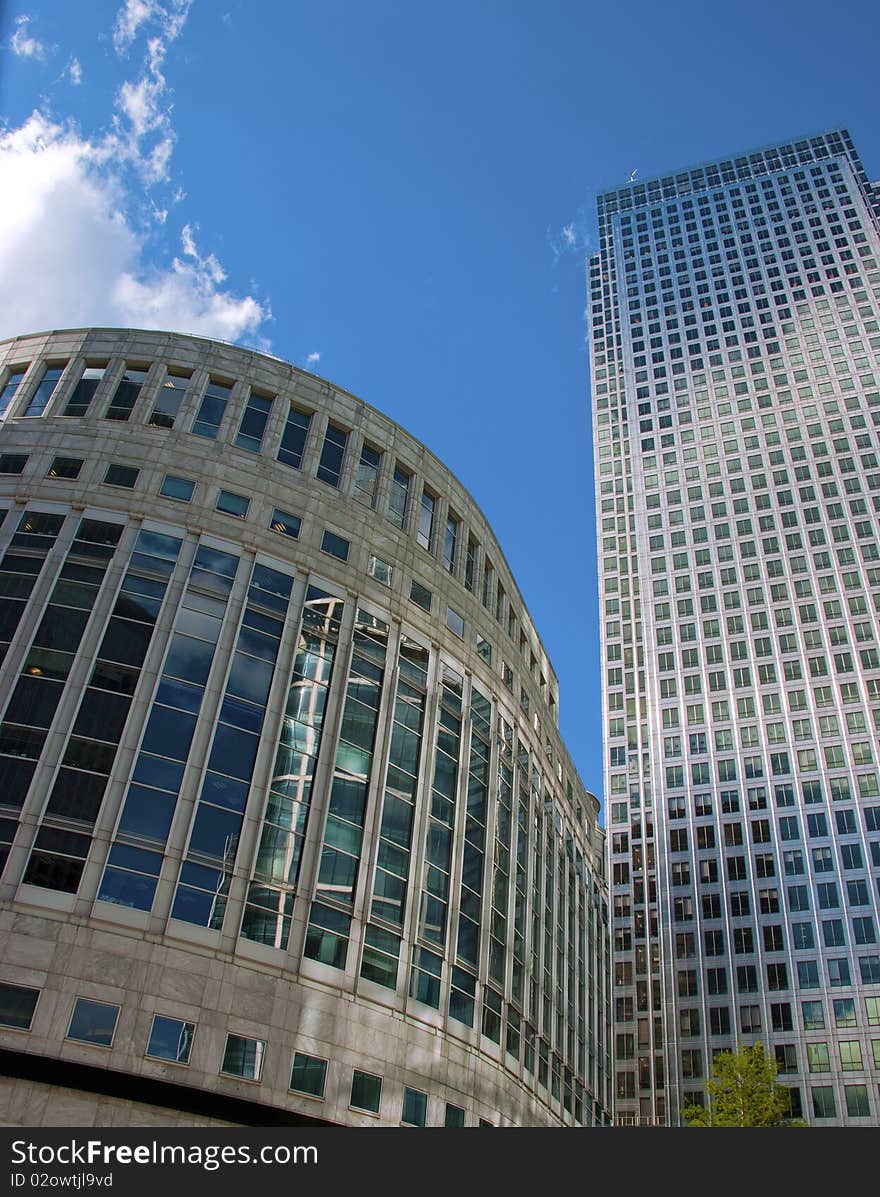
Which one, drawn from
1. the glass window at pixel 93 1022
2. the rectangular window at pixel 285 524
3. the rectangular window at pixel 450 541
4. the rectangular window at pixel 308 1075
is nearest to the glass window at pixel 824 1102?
the rectangular window at pixel 450 541

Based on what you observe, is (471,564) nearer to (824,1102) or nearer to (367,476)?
(367,476)

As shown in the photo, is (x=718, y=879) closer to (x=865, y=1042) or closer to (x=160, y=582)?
(x=865, y=1042)

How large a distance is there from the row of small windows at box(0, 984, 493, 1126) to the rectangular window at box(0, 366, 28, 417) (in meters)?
26.0

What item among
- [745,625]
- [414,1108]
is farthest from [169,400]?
[745,625]

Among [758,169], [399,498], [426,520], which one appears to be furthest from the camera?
[758,169]

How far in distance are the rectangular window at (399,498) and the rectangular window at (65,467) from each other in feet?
46.5

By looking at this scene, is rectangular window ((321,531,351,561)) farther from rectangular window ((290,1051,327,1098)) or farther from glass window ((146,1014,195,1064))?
rectangular window ((290,1051,327,1098))

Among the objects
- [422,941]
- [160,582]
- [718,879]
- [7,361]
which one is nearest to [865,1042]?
[718,879]

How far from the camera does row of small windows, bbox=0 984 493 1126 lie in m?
29.7

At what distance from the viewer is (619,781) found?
107250 millimetres

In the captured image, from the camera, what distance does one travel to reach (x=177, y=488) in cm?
4188

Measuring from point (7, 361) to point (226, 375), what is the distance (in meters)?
10.3

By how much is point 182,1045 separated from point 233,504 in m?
21.2

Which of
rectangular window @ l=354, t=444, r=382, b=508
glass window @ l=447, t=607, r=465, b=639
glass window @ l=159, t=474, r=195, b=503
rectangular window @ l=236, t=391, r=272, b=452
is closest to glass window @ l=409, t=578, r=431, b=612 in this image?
glass window @ l=447, t=607, r=465, b=639
